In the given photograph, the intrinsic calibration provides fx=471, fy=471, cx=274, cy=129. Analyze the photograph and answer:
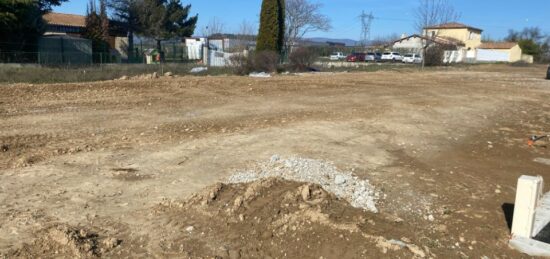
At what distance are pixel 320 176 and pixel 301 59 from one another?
73.4ft

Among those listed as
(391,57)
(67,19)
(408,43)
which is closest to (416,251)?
(67,19)

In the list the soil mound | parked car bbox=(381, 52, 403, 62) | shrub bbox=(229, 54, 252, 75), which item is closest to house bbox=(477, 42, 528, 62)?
parked car bbox=(381, 52, 403, 62)

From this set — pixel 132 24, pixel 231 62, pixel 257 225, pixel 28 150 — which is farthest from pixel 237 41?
pixel 257 225

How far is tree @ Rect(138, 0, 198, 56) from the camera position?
1725 inches

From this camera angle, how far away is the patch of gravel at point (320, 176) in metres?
5.34

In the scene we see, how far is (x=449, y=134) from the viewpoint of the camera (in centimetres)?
966

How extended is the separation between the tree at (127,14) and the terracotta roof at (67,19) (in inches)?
171

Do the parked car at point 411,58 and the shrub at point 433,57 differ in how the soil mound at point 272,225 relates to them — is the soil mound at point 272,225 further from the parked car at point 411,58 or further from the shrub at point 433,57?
the parked car at point 411,58

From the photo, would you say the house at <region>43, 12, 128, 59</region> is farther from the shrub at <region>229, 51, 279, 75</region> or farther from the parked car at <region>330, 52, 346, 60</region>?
the shrub at <region>229, 51, 279, 75</region>

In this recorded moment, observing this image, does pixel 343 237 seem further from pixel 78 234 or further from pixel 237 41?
pixel 237 41

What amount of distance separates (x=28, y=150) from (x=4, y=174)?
128 centimetres

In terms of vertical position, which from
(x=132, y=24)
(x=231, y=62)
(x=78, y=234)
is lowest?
(x=78, y=234)

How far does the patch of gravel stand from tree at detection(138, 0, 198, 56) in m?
38.9

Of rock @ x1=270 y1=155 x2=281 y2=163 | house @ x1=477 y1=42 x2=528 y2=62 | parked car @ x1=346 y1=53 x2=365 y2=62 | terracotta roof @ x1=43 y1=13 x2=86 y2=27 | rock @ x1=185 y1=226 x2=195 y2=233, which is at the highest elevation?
terracotta roof @ x1=43 y1=13 x2=86 y2=27
